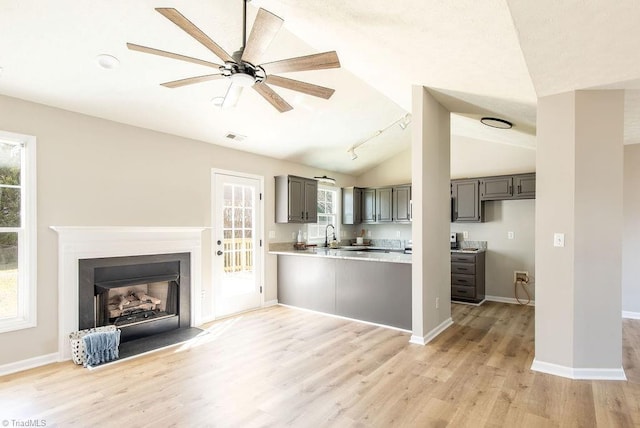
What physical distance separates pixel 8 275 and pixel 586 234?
5.33m

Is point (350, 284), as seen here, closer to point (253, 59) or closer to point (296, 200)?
point (296, 200)

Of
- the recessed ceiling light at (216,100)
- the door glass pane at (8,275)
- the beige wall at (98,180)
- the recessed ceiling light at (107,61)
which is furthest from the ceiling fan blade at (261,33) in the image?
the door glass pane at (8,275)

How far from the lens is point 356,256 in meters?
4.78

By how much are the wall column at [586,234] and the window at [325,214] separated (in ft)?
14.1

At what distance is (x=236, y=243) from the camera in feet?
17.1

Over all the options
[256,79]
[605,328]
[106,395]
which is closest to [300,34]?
[256,79]

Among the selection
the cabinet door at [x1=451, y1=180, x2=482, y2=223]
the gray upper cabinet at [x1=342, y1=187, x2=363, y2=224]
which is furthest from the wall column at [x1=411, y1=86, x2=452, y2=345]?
the gray upper cabinet at [x1=342, y1=187, x2=363, y2=224]

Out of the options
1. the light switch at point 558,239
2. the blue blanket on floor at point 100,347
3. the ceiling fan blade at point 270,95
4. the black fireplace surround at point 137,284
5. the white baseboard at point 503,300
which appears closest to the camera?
the ceiling fan blade at point 270,95

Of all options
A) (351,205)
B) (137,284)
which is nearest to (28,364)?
(137,284)

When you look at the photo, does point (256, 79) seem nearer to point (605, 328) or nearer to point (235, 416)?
point (235, 416)

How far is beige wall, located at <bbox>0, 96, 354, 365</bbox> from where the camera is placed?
10.9ft

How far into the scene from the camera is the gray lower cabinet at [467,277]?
5.65 meters

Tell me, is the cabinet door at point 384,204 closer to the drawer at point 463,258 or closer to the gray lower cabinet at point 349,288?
the drawer at point 463,258

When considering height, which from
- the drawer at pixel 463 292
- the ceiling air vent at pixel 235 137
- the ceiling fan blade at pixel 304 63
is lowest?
the drawer at pixel 463 292
